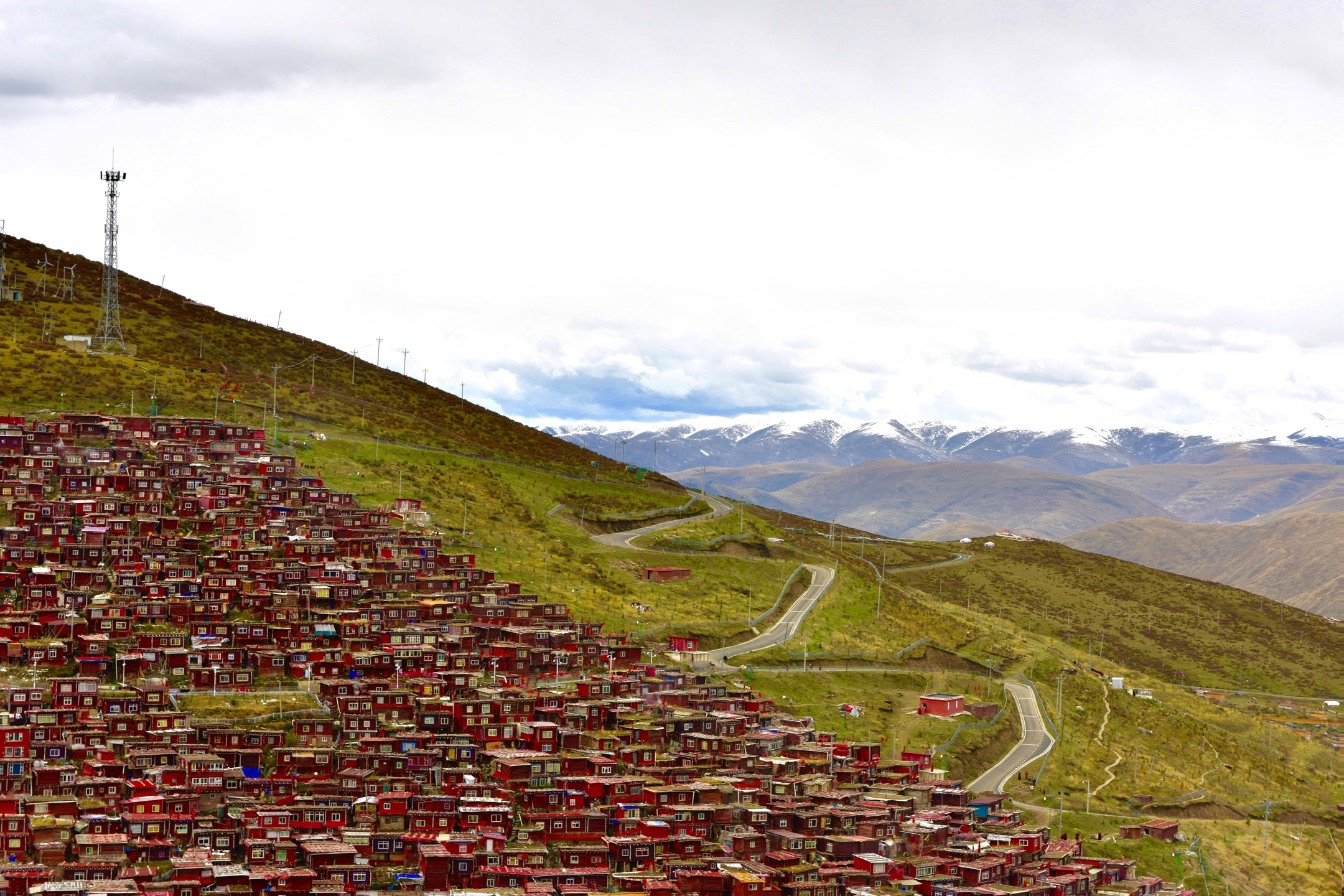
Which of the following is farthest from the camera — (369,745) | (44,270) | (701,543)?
(44,270)

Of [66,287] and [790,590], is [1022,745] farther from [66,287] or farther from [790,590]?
[66,287]

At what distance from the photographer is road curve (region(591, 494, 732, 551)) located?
125 metres

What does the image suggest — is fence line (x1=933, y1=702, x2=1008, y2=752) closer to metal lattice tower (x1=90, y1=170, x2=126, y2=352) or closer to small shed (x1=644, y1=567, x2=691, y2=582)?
small shed (x1=644, y1=567, x2=691, y2=582)

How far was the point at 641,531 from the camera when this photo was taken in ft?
437

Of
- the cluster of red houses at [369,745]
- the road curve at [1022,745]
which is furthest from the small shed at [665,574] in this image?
the road curve at [1022,745]

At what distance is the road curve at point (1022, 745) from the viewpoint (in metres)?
84.6

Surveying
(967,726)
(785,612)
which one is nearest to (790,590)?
(785,612)

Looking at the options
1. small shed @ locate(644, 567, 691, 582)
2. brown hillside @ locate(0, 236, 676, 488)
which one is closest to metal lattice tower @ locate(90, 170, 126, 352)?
brown hillside @ locate(0, 236, 676, 488)

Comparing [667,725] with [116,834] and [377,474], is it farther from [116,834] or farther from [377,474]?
[377,474]

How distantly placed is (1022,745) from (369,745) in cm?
4878

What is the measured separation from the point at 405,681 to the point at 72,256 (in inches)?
4817

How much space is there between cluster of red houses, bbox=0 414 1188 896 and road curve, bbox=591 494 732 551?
93.4ft

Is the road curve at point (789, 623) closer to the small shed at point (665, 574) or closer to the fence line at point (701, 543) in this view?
the fence line at point (701, 543)

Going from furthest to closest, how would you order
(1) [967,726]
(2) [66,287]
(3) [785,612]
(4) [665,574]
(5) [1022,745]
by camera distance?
(2) [66,287] < (4) [665,574] < (3) [785,612] < (5) [1022,745] < (1) [967,726]
